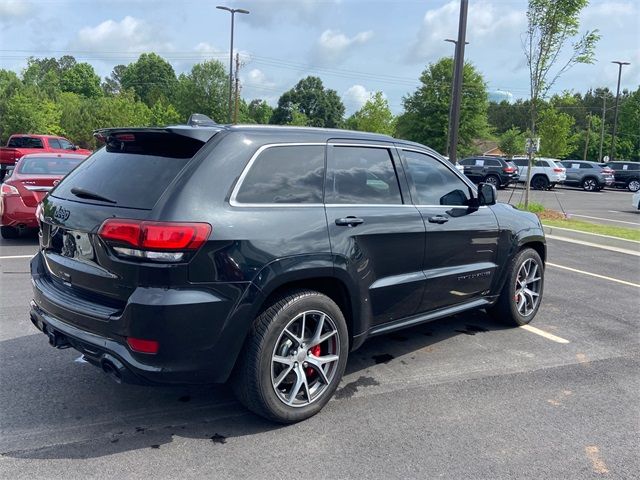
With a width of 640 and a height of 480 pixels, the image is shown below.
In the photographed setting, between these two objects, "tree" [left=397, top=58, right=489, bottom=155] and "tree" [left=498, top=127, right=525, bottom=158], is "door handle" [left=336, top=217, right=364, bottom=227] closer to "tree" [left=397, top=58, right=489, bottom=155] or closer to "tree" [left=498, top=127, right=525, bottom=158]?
A: "tree" [left=397, top=58, right=489, bottom=155]

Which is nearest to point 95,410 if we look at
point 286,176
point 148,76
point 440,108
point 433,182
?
point 286,176

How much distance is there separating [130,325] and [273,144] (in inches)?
54.4

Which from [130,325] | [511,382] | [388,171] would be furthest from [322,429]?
[388,171]

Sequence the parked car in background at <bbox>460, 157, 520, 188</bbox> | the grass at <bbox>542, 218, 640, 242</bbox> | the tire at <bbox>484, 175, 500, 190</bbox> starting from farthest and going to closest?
the tire at <bbox>484, 175, 500, 190</bbox>, the parked car in background at <bbox>460, 157, 520, 188</bbox>, the grass at <bbox>542, 218, 640, 242</bbox>

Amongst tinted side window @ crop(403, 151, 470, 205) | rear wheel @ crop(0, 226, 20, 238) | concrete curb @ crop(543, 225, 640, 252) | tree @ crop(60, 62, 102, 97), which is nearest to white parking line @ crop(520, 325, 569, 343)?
tinted side window @ crop(403, 151, 470, 205)

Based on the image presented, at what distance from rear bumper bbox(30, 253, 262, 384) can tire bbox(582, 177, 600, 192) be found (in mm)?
35183

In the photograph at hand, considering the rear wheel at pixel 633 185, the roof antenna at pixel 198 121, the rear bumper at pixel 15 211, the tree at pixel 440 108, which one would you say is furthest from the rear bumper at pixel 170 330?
the tree at pixel 440 108

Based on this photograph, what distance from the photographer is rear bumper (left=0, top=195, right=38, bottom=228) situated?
8.93 metres

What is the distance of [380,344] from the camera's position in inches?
195

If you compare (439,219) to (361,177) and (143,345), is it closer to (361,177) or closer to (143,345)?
(361,177)

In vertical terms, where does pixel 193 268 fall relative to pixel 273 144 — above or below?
below

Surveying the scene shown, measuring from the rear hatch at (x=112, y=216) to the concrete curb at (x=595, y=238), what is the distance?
10101 mm

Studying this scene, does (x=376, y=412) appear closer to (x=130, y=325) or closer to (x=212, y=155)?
(x=130, y=325)

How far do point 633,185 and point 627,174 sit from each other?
2.94ft
